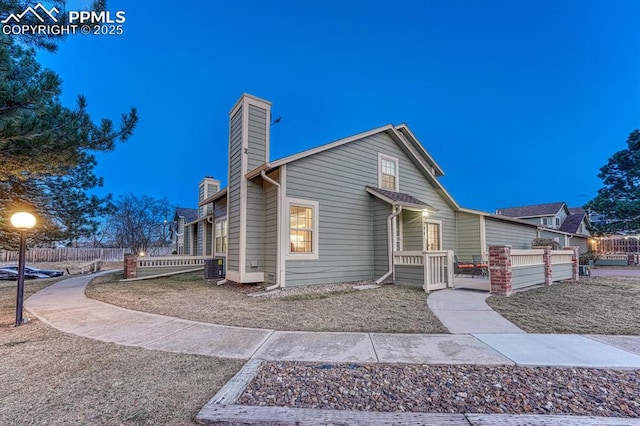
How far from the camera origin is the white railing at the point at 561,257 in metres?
9.70

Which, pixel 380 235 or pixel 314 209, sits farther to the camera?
pixel 380 235

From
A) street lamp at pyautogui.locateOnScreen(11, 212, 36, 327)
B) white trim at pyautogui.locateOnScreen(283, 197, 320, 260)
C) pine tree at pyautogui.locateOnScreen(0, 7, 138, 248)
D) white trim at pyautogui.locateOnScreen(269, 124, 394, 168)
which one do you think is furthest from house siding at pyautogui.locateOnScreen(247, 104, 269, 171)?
street lamp at pyautogui.locateOnScreen(11, 212, 36, 327)

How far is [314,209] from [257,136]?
9.78 ft

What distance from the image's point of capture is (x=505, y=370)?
3.13 m

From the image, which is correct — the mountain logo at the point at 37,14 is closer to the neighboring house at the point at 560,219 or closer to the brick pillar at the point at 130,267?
the brick pillar at the point at 130,267

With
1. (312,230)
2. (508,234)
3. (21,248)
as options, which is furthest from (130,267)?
(508,234)

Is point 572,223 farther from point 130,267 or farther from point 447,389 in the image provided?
point 130,267

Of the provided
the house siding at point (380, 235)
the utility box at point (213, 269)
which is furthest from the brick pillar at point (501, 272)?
the utility box at point (213, 269)

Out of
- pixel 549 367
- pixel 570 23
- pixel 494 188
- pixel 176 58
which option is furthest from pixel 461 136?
pixel 549 367

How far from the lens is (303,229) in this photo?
870 cm

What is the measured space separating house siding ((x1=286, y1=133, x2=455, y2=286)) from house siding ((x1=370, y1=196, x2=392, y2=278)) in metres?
0.15

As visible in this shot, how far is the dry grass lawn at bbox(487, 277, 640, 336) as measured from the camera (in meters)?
4.80

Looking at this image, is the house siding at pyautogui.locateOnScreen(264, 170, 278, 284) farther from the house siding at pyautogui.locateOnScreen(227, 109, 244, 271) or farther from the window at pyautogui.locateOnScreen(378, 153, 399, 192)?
the window at pyautogui.locateOnScreen(378, 153, 399, 192)

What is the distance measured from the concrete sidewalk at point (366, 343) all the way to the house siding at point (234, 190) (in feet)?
12.6
